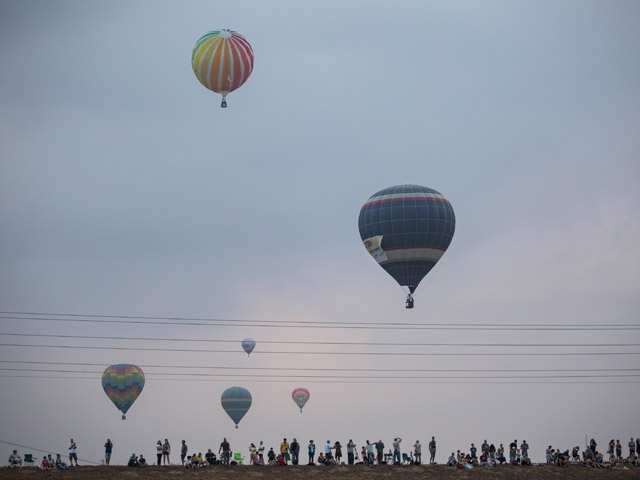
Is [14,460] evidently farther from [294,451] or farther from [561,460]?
[561,460]

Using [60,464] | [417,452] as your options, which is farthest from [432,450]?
[60,464]

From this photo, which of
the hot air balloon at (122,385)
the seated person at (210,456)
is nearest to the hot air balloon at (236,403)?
the hot air balloon at (122,385)

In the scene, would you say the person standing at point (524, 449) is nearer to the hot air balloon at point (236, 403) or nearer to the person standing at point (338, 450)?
the person standing at point (338, 450)

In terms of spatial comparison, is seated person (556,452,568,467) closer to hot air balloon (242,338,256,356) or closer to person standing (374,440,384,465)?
person standing (374,440,384,465)

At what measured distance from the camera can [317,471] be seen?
68.4 metres

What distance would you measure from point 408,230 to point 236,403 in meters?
31.8

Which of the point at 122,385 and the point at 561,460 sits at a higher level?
the point at 122,385

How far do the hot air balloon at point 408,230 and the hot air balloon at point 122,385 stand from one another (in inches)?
937

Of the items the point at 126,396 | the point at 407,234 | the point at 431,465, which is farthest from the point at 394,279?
the point at 126,396

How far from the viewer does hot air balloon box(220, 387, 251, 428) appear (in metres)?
106

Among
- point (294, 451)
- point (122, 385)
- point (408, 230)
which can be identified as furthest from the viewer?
point (122, 385)

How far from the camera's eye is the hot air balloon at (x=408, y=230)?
273 ft

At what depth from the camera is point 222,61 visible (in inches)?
3196

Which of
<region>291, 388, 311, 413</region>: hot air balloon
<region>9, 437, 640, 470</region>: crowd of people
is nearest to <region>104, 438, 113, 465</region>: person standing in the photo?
<region>9, 437, 640, 470</region>: crowd of people
